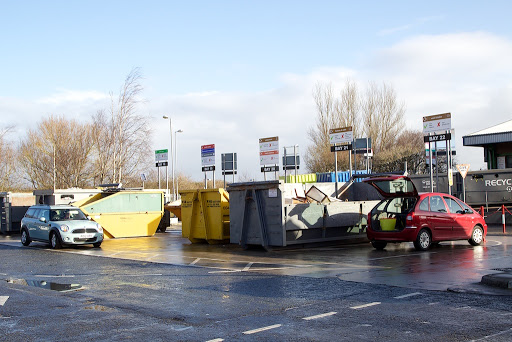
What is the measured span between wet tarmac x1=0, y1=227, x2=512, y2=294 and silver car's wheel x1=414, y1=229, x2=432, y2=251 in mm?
201

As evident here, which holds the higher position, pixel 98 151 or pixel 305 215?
pixel 98 151

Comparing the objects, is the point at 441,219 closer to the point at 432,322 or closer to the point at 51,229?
the point at 432,322

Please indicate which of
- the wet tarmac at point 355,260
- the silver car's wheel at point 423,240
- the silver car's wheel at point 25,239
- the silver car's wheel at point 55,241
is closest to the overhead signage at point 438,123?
the wet tarmac at point 355,260

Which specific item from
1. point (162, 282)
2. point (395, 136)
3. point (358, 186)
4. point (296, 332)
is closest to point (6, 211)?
point (358, 186)

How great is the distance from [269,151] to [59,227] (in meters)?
13.2

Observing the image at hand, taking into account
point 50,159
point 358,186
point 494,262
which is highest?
point 50,159

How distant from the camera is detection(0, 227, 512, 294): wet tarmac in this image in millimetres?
11656

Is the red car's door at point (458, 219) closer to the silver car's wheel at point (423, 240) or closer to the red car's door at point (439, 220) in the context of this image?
the red car's door at point (439, 220)

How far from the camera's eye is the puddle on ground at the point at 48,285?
11.3 meters

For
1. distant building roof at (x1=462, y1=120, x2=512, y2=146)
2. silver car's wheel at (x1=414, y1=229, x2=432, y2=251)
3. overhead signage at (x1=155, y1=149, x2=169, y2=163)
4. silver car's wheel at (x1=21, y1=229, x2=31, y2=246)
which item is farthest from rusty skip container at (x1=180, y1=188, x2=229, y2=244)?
distant building roof at (x1=462, y1=120, x2=512, y2=146)

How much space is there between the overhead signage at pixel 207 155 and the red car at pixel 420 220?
52.3ft

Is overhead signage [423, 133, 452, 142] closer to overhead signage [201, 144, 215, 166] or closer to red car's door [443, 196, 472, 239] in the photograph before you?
red car's door [443, 196, 472, 239]

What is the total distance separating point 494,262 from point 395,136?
49973 mm

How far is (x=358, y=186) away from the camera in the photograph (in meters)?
23.3
